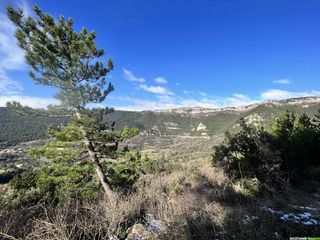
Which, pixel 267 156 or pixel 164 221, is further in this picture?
pixel 267 156

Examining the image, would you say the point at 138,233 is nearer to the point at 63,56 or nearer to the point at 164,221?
the point at 164,221

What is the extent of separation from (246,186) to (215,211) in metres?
3.45

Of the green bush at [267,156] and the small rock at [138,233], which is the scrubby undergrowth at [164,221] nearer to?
the small rock at [138,233]

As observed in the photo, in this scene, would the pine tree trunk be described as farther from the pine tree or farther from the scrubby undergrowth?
the scrubby undergrowth

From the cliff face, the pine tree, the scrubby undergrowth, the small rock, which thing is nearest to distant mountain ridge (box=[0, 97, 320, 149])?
the cliff face

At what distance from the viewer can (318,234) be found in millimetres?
3707

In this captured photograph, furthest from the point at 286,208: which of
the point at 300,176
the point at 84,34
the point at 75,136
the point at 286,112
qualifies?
the point at 286,112

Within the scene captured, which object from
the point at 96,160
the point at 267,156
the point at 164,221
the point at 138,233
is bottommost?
the point at 138,233

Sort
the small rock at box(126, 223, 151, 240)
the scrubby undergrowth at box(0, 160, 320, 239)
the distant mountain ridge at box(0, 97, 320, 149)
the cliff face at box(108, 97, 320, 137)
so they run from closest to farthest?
1. the scrubby undergrowth at box(0, 160, 320, 239)
2. the small rock at box(126, 223, 151, 240)
3. the distant mountain ridge at box(0, 97, 320, 149)
4. the cliff face at box(108, 97, 320, 137)

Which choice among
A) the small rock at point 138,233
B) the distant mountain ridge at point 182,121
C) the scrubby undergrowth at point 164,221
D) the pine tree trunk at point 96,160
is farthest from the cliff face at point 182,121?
the small rock at point 138,233

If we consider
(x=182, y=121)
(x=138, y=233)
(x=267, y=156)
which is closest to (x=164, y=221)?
(x=138, y=233)

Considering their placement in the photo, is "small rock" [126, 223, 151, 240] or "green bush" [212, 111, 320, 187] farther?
"green bush" [212, 111, 320, 187]

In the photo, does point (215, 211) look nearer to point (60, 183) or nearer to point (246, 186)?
point (246, 186)

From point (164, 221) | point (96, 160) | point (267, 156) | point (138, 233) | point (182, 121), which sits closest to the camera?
point (138, 233)
